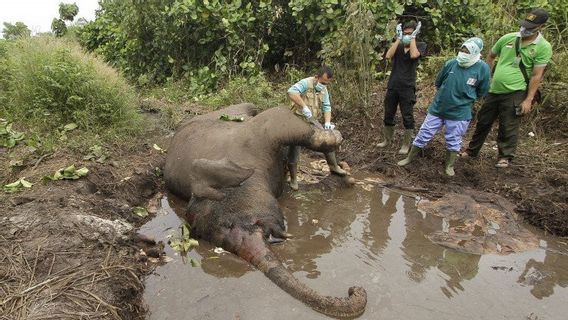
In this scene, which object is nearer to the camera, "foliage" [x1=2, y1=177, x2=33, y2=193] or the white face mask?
"foliage" [x1=2, y1=177, x2=33, y2=193]

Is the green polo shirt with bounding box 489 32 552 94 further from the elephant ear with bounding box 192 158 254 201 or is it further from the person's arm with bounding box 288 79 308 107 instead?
the elephant ear with bounding box 192 158 254 201

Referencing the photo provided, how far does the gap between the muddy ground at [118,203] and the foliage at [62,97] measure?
1.85ft

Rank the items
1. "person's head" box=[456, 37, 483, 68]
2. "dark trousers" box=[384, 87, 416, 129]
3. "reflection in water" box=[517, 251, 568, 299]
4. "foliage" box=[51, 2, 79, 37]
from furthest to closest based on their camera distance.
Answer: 1. "foliage" box=[51, 2, 79, 37]
2. "dark trousers" box=[384, 87, 416, 129]
3. "person's head" box=[456, 37, 483, 68]
4. "reflection in water" box=[517, 251, 568, 299]

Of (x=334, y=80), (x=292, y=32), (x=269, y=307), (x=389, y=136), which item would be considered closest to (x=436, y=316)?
(x=269, y=307)

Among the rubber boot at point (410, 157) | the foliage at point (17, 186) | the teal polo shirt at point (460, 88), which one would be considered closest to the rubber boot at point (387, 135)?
the rubber boot at point (410, 157)

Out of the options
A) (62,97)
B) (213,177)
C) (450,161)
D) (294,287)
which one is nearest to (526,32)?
(450,161)

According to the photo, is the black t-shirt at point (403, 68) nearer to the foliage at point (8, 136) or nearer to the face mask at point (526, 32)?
the face mask at point (526, 32)

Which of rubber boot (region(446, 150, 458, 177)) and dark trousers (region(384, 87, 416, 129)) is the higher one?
dark trousers (region(384, 87, 416, 129))

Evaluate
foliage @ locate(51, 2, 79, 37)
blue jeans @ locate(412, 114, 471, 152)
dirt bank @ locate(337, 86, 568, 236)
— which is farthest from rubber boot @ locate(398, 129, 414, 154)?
foliage @ locate(51, 2, 79, 37)

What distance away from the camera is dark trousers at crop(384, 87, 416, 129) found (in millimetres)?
5707

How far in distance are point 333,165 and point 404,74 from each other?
163 cm

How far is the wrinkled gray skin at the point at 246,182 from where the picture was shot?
11.1 ft

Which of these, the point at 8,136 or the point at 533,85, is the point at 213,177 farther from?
the point at 533,85

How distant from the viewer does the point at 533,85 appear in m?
5.14
